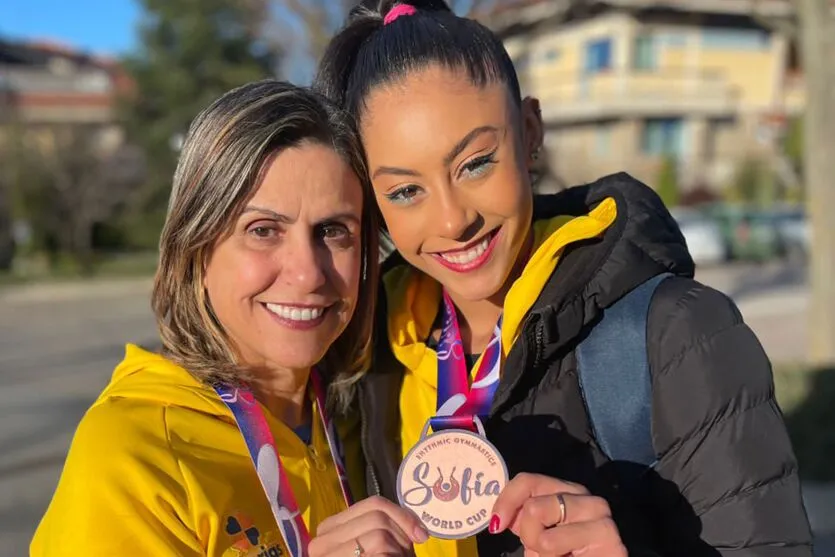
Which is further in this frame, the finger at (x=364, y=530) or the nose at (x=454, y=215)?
the nose at (x=454, y=215)

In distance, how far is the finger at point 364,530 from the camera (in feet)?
4.44

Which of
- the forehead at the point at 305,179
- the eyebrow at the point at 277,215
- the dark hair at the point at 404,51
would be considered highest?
the dark hair at the point at 404,51

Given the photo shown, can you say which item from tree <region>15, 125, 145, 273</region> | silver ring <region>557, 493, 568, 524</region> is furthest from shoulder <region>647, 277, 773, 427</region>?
tree <region>15, 125, 145, 273</region>

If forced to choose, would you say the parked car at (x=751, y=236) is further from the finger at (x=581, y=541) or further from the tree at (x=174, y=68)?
the finger at (x=581, y=541)

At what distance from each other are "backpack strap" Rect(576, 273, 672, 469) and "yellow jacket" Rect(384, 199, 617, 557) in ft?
0.65

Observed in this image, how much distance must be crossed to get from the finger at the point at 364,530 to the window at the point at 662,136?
31.1 m

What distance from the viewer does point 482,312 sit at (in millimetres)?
2047

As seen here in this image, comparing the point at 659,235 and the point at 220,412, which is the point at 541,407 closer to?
the point at 659,235

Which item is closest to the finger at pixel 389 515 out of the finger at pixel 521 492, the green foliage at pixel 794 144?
the finger at pixel 521 492

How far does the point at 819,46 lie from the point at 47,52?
40.7 metres

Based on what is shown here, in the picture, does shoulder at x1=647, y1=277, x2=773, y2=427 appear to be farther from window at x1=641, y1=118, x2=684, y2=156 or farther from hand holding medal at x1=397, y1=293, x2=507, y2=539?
window at x1=641, y1=118, x2=684, y2=156

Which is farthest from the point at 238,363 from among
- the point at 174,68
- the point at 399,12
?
the point at 174,68

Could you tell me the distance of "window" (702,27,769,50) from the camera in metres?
30.3

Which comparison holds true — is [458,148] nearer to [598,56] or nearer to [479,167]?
[479,167]
